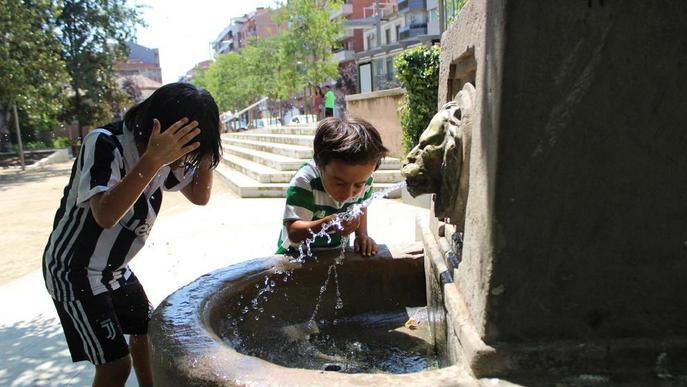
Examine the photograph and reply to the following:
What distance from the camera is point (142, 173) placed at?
4.96ft

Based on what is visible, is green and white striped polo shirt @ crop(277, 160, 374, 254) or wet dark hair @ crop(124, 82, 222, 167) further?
green and white striped polo shirt @ crop(277, 160, 374, 254)

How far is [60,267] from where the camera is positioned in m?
1.74

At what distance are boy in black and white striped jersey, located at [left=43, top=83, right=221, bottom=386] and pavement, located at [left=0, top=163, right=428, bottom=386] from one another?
983mm

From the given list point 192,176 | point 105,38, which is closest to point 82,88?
point 105,38

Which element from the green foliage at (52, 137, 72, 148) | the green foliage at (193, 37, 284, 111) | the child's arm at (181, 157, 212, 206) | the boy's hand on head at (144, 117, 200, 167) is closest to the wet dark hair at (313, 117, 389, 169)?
the child's arm at (181, 157, 212, 206)

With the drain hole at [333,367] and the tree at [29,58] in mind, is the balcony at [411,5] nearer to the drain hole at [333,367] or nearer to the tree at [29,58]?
the tree at [29,58]

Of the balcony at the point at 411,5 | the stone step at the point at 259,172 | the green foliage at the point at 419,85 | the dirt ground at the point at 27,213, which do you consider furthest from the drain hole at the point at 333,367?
the balcony at the point at 411,5

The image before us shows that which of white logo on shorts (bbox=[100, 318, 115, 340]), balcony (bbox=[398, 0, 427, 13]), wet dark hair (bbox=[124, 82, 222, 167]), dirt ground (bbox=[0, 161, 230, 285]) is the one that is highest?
balcony (bbox=[398, 0, 427, 13])

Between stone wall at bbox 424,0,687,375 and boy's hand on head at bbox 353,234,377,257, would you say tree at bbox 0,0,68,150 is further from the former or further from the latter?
stone wall at bbox 424,0,687,375

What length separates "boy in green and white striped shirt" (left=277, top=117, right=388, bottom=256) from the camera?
2098mm

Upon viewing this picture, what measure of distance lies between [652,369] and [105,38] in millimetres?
24811

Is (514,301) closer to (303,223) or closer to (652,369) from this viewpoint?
(652,369)

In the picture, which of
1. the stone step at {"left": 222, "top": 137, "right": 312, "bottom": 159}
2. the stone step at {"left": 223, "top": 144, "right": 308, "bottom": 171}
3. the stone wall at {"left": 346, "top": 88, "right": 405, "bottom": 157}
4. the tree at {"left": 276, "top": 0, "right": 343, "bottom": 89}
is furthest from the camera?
the tree at {"left": 276, "top": 0, "right": 343, "bottom": 89}

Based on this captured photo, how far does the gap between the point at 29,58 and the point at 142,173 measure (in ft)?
49.7
